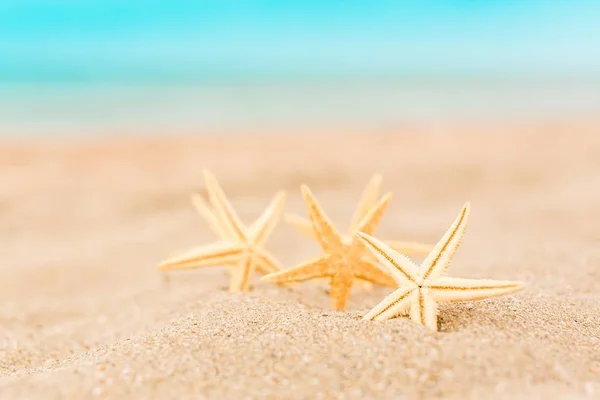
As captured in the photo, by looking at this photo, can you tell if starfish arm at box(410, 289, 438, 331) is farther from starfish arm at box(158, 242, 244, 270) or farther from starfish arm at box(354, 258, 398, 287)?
starfish arm at box(158, 242, 244, 270)

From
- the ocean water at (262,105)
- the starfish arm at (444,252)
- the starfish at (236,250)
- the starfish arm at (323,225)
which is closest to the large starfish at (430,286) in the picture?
the starfish arm at (444,252)

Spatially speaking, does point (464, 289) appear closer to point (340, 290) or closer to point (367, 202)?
point (340, 290)

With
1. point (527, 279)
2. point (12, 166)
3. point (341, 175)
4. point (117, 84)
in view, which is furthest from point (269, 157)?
point (117, 84)

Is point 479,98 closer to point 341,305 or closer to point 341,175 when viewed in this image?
point 341,175

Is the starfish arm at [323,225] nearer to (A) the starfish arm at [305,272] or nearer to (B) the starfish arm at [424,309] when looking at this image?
(A) the starfish arm at [305,272]

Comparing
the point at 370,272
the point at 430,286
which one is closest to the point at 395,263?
the point at 430,286

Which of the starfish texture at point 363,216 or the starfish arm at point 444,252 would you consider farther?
the starfish texture at point 363,216
